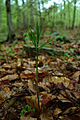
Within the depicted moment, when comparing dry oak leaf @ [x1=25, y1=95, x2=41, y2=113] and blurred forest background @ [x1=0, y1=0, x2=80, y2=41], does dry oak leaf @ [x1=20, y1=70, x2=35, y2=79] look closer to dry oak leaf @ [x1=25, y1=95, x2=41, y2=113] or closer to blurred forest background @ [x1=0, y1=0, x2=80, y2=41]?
dry oak leaf @ [x1=25, y1=95, x2=41, y2=113]

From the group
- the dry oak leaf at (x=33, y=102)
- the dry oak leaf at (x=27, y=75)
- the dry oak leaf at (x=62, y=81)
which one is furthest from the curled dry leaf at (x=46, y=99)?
the dry oak leaf at (x=27, y=75)

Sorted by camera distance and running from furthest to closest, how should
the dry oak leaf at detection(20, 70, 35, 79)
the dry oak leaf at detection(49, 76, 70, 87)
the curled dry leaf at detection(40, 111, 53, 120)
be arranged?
the dry oak leaf at detection(20, 70, 35, 79) → the dry oak leaf at detection(49, 76, 70, 87) → the curled dry leaf at detection(40, 111, 53, 120)

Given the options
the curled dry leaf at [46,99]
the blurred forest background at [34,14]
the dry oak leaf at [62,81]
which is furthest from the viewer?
the blurred forest background at [34,14]

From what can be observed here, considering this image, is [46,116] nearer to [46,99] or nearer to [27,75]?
[46,99]

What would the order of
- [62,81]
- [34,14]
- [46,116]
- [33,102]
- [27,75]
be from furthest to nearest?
[34,14], [27,75], [62,81], [33,102], [46,116]

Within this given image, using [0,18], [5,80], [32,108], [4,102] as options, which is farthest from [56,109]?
[0,18]

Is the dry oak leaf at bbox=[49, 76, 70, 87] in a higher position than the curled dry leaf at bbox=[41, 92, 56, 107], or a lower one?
higher

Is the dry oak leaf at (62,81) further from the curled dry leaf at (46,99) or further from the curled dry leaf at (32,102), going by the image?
the curled dry leaf at (32,102)

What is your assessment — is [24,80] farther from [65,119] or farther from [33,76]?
[65,119]

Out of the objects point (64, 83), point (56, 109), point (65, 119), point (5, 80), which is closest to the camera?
point (65, 119)

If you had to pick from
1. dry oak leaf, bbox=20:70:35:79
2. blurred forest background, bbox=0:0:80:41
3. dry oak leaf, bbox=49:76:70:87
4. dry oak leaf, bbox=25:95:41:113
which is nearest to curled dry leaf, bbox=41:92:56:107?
dry oak leaf, bbox=25:95:41:113

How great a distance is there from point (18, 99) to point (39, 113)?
0.34 metres

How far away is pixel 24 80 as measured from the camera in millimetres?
1497

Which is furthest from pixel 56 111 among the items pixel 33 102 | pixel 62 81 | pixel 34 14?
pixel 34 14
